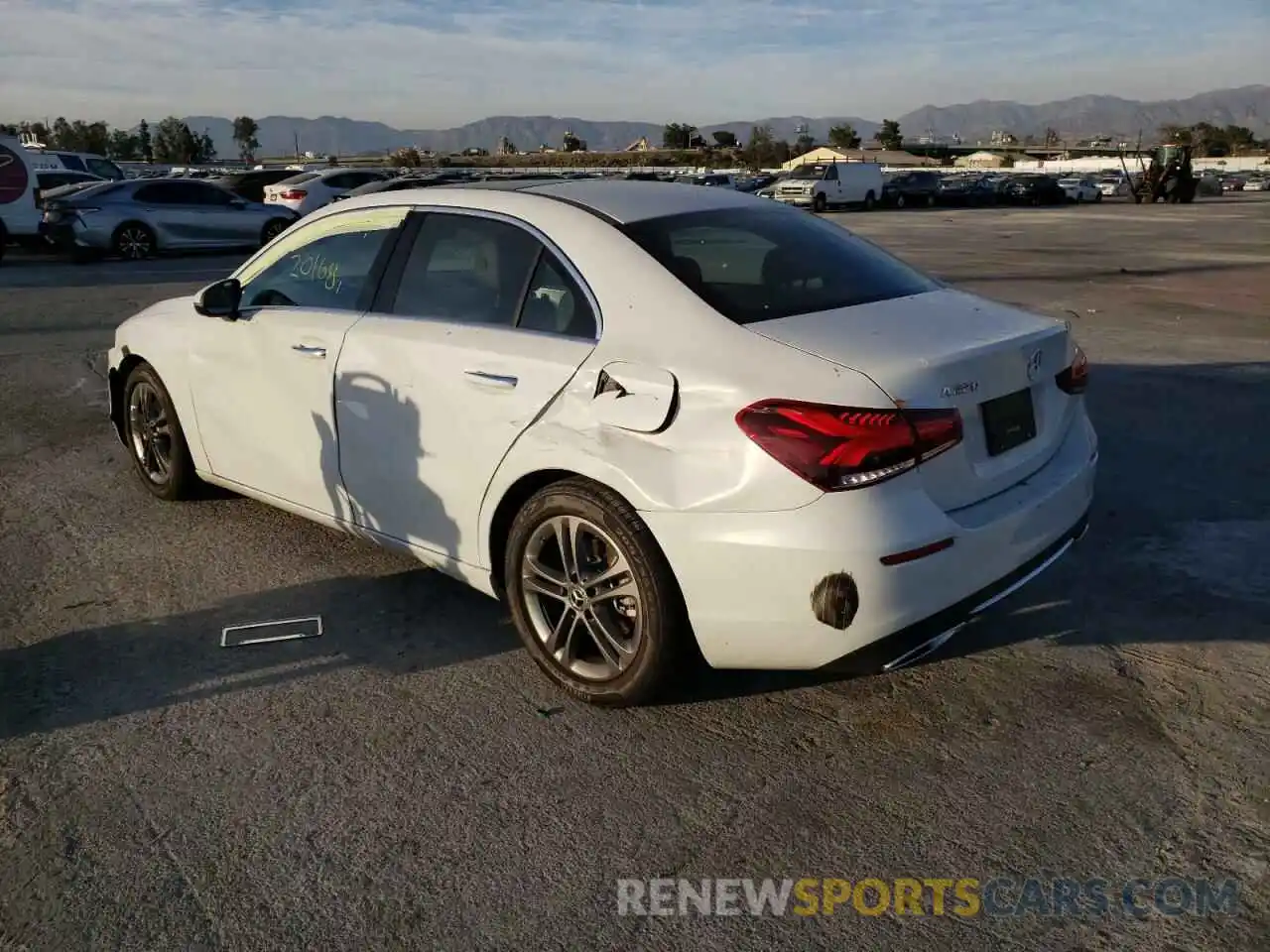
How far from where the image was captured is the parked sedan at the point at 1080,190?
2087 inches

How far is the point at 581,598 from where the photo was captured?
3623 mm

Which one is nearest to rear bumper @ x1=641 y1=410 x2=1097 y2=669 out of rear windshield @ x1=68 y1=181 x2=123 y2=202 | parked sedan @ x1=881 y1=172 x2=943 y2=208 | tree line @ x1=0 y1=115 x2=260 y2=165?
rear windshield @ x1=68 y1=181 x2=123 y2=202

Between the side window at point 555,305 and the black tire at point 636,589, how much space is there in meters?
0.52

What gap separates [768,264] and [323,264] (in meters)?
1.94

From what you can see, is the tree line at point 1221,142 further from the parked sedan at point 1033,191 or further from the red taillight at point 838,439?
the red taillight at point 838,439

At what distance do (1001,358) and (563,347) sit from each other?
4.51ft

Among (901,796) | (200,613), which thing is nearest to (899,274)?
(901,796)

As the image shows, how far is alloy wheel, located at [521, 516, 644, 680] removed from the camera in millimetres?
3525

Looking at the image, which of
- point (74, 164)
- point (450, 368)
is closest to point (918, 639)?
point (450, 368)

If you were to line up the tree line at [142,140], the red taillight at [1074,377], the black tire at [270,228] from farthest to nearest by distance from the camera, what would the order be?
the tree line at [142,140] → the black tire at [270,228] → the red taillight at [1074,377]

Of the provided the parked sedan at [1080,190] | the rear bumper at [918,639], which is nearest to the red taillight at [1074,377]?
the rear bumper at [918,639]

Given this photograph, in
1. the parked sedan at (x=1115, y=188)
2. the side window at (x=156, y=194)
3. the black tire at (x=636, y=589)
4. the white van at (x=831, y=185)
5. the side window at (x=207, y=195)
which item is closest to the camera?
the black tire at (x=636, y=589)

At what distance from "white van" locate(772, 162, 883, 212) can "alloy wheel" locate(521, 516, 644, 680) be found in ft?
127

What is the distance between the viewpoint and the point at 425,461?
405cm
